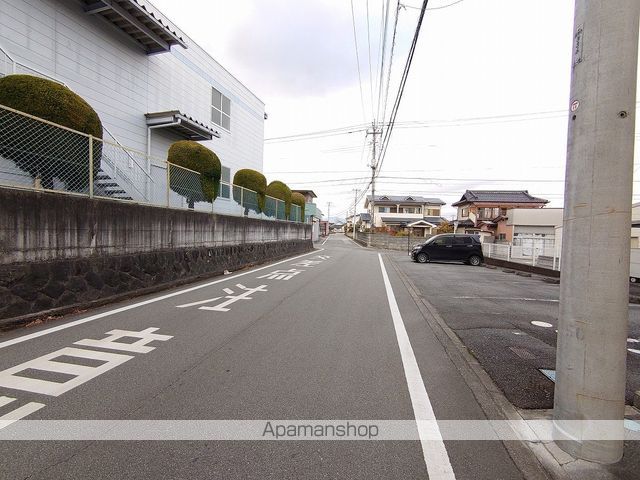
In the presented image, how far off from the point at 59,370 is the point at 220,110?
56.6 ft

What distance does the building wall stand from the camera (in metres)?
9.14

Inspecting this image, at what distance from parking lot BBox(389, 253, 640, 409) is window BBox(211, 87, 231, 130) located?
13.5m

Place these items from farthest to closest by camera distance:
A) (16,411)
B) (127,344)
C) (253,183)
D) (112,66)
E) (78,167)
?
(253,183)
(112,66)
(78,167)
(127,344)
(16,411)

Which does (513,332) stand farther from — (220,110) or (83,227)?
(220,110)

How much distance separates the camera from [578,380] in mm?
2318

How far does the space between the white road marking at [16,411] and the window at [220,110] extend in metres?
16.9

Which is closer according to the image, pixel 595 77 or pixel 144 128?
pixel 595 77

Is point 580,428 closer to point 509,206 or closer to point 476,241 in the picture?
point 476,241

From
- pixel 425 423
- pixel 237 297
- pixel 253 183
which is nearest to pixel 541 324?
pixel 425 423

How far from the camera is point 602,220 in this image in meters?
2.24

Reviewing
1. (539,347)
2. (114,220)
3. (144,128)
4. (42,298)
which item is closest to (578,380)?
(539,347)

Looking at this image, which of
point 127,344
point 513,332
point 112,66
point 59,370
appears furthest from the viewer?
point 112,66

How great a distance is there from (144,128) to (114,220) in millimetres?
7678

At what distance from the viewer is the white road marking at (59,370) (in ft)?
10.2
